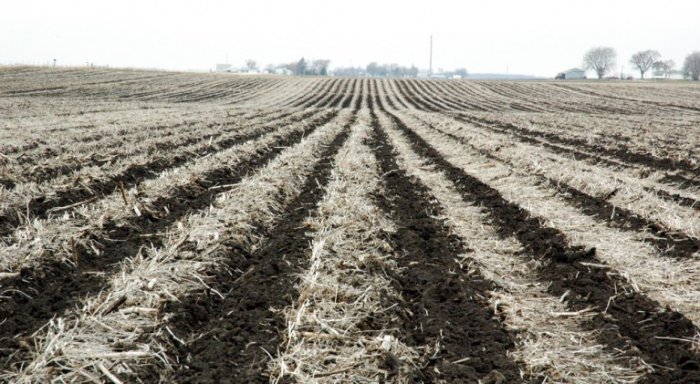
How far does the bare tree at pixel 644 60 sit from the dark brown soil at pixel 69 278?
536 feet

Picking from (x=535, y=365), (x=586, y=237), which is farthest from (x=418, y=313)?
(x=586, y=237)

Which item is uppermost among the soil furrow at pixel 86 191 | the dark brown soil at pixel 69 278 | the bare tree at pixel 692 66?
the bare tree at pixel 692 66

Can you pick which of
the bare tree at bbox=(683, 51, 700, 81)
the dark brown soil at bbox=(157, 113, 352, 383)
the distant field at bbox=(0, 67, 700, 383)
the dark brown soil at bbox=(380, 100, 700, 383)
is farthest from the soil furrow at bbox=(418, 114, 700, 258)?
the bare tree at bbox=(683, 51, 700, 81)

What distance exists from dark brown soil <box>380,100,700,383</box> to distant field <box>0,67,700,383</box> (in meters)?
0.02

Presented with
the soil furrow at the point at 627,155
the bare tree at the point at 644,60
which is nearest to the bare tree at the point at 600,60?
the bare tree at the point at 644,60

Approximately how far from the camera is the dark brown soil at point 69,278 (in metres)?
3.39

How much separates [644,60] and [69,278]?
6548 inches

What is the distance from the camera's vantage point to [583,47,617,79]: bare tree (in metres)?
145

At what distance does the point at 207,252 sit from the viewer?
4664 mm

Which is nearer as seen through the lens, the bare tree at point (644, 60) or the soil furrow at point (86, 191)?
the soil furrow at point (86, 191)

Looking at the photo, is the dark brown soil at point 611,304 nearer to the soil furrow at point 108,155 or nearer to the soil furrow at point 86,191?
the soil furrow at point 86,191

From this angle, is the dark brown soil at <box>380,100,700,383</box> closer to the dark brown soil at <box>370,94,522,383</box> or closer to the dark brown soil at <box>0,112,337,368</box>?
the dark brown soil at <box>370,94,522,383</box>

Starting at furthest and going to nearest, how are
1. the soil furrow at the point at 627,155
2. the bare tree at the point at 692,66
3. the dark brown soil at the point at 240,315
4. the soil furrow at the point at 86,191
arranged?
the bare tree at the point at 692,66
the soil furrow at the point at 627,155
the soil furrow at the point at 86,191
the dark brown soil at the point at 240,315

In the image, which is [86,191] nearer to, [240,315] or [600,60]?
[240,315]
